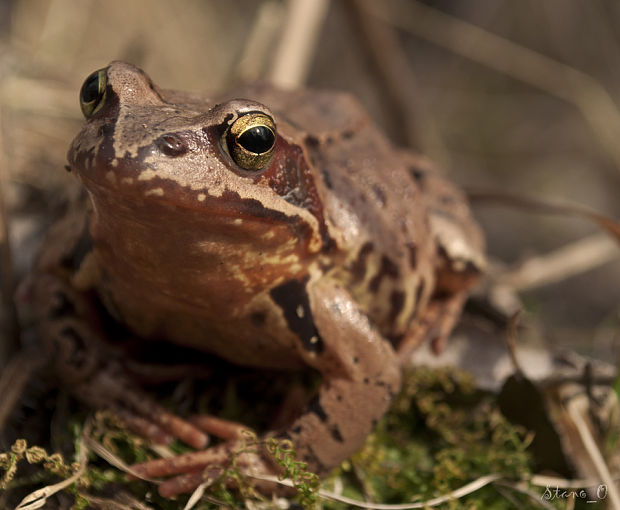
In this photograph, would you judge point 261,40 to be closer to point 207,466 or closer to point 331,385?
point 331,385

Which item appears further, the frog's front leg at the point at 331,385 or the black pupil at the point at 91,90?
the frog's front leg at the point at 331,385

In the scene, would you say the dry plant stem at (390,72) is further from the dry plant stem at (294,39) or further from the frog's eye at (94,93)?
the frog's eye at (94,93)

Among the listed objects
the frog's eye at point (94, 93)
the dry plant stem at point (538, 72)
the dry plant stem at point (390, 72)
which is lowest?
the frog's eye at point (94, 93)

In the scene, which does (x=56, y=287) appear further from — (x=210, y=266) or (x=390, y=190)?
(x=390, y=190)

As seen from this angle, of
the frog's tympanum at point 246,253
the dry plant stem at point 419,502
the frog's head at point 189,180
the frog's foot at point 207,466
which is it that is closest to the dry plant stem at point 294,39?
the frog's tympanum at point 246,253

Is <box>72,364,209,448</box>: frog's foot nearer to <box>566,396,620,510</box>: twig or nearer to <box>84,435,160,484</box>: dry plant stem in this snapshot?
<box>84,435,160,484</box>: dry plant stem

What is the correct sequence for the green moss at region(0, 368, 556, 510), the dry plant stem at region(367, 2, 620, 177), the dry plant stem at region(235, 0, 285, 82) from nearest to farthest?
the green moss at region(0, 368, 556, 510) → the dry plant stem at region(235, 0, 285, 82) → the dry plant stem at region(367, 2, 620, 177)

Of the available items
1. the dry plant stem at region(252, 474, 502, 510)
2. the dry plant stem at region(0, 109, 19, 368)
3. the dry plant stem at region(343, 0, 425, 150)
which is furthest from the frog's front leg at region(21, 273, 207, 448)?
the dry plant stem at region(343, 0, 425, 150)

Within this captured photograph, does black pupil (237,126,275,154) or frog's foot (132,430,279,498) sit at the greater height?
black pupil (237,126,275,154)
